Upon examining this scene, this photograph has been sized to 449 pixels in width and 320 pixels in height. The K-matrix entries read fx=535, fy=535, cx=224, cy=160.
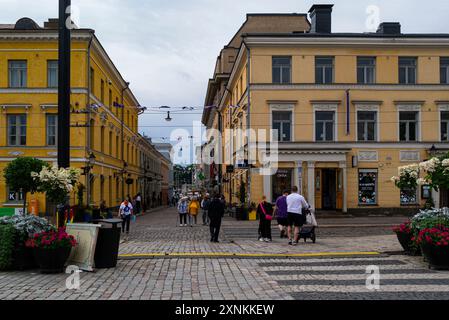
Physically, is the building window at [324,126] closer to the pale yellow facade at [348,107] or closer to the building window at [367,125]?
the pale yellow facade at [348,107]

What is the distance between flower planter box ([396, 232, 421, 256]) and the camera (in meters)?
13.0

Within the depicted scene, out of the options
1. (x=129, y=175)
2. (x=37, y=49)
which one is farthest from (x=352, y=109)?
(x=129, y=175)

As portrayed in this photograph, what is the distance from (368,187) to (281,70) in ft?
30.4

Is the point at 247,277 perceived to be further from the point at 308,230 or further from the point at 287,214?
the point at 308,230

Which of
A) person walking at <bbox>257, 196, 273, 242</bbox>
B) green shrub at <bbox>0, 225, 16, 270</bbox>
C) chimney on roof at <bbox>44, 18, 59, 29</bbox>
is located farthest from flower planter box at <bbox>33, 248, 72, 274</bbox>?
chimney on roof at <bbox>44, 18, 59, 29</bbox>

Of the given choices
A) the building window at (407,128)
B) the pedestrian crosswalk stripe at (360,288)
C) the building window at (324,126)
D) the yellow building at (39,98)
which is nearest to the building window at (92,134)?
the yellow building at (39,98)

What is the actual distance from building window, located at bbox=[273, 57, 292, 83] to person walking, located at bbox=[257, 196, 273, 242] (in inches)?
692

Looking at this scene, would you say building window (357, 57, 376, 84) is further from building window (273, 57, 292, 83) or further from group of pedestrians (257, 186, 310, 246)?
group of pedestrians (257, 186, 310, 246)

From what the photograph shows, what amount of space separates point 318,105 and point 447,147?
862 cm

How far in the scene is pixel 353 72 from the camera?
3394 cm

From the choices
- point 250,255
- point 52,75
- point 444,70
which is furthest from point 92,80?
point 250,255

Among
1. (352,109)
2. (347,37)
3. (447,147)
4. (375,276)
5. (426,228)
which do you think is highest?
(347,37)
